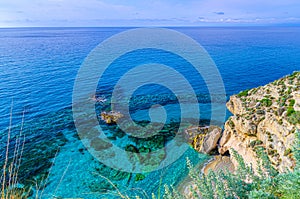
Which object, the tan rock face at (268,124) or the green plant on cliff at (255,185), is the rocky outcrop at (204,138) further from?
the green plant on cliff at (255,185)

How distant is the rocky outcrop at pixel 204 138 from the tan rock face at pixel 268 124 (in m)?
0.71

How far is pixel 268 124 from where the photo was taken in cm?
1705

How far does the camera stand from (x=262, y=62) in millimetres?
56781

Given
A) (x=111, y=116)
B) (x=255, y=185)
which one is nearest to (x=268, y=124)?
(x=255, y=185)

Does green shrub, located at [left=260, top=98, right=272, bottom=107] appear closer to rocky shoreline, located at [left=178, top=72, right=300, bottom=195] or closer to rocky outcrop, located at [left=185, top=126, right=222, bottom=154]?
rocky shoreline, located at [left=178, top=72, right=300, bottom=195]

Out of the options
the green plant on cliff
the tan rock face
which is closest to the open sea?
the green plant on cliff

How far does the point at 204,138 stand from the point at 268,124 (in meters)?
6.24

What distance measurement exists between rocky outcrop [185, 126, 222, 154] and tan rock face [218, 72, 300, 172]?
707mm

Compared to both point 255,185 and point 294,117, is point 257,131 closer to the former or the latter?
point 294,117

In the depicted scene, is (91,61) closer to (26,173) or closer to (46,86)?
(46,86)

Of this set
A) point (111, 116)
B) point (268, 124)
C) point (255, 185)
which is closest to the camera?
point (255, 185)

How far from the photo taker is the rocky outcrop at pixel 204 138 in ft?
68.2

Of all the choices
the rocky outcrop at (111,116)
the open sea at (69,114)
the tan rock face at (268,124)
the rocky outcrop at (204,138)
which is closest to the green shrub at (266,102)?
the tan rock face at (268,124)

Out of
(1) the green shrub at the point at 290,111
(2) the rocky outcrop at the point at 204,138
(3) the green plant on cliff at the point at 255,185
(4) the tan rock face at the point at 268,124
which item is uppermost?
(3) the green plant on cliff at the point at 255,185
